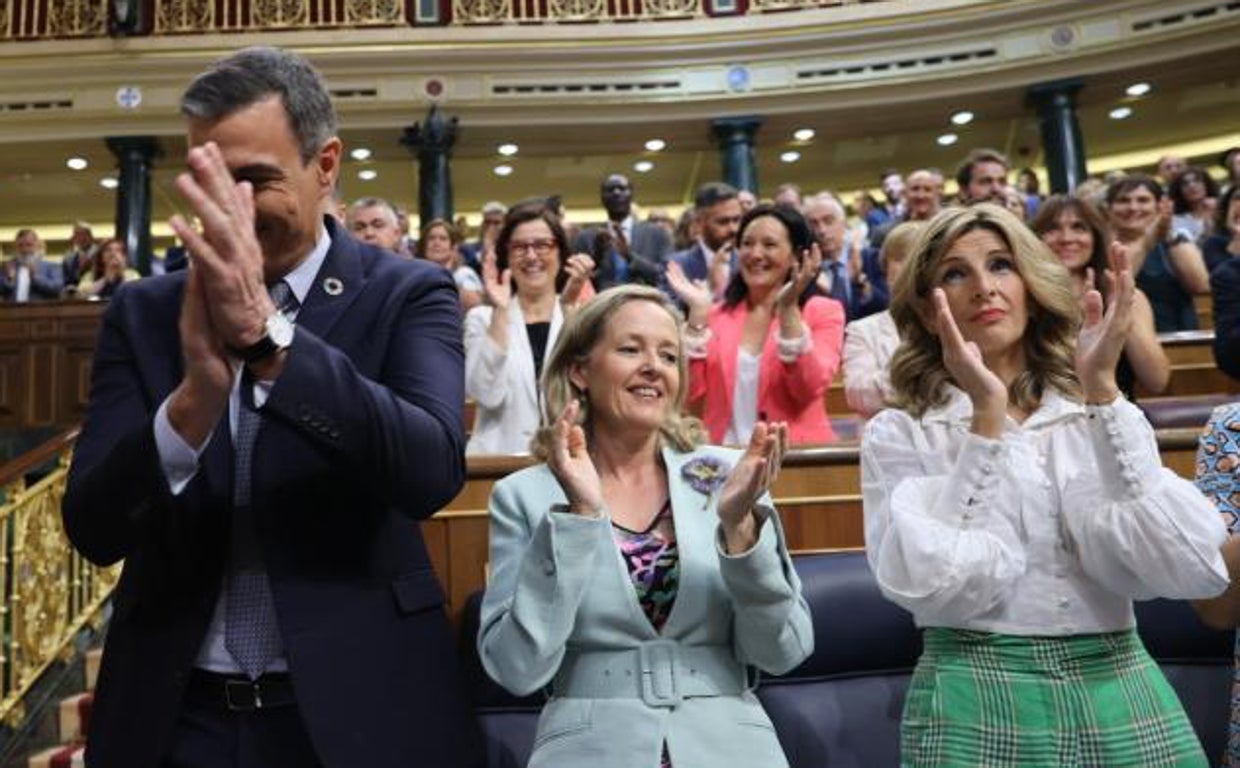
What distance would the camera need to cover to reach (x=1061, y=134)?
8914 millimetres

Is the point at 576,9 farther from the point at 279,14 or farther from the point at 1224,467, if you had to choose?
the point at 1224,467

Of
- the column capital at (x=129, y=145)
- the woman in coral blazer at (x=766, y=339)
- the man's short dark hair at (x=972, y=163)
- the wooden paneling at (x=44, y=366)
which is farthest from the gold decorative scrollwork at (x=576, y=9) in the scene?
the woman in coral blazer at (x=766, y=339)

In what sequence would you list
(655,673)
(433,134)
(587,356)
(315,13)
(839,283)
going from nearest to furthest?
(655,673), (587,356), (839,283), (433,134), (315,13)

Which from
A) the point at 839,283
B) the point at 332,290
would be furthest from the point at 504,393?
the point at 839,283

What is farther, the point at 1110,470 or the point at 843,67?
the point at 843,67

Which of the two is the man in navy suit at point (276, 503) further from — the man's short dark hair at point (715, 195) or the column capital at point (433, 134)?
the column capital at point (433, 134)

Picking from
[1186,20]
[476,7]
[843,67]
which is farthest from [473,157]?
[1186,20]

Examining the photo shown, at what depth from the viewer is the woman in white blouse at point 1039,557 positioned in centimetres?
122

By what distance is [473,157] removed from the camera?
1022cm

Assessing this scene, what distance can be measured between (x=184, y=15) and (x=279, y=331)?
959 centimetres

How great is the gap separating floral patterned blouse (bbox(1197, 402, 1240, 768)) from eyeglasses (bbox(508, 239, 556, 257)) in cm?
181

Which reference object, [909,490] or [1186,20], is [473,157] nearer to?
[1186,20]

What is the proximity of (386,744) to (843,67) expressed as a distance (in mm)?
9121

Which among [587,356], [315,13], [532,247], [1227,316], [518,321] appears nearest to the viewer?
[587,356]
